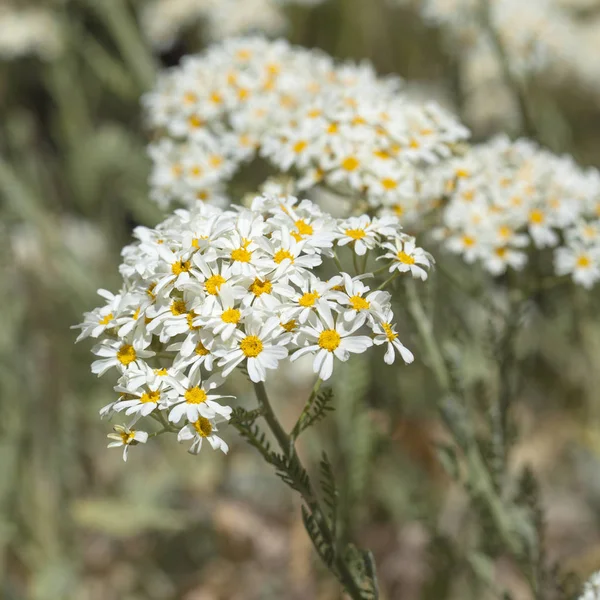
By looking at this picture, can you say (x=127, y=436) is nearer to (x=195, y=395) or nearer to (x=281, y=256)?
(x=195, y=395)

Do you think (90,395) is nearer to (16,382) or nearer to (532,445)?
(16,382)

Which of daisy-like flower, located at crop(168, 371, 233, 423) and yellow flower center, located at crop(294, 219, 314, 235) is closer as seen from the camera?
daisy-like flower, located at crop(168, 371, 233, 423)

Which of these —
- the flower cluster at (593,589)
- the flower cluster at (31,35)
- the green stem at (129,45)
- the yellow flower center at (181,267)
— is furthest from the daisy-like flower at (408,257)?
the flower cluster at (31,35)

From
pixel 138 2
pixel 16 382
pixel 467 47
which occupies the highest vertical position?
pixel 138 2

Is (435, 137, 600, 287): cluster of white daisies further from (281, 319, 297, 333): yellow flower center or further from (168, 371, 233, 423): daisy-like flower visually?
(168, 371, 233, 423): daisy-like flower

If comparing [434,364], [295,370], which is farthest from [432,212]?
[295,370]

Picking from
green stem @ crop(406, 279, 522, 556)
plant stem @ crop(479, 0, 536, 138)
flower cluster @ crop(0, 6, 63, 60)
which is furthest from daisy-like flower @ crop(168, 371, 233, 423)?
flower cluster @ crop(0, 6, 63, 60)

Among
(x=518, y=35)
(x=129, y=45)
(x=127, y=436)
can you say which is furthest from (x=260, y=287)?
(x=129, y=45)
